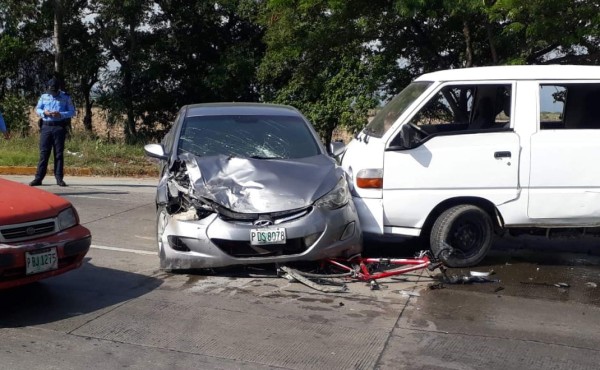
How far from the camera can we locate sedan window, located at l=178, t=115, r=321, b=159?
7852mm

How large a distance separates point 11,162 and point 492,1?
1046 centimetres

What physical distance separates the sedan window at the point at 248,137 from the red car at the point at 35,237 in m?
1.86

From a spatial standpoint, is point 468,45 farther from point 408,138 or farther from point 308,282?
point 308,282

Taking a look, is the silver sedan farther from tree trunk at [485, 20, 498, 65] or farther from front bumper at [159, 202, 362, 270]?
tree trunk at [485, 20, 498, 65]

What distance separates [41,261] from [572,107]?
5147 millimetres

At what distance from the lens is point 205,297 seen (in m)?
6.37

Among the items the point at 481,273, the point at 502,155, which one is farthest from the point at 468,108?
the point at 481,273

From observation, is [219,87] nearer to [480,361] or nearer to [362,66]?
[362,66]

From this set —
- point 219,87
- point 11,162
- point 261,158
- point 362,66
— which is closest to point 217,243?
point 261,158

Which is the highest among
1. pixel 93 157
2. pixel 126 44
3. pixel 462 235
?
pixel 126 44

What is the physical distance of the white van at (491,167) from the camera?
7.27 metres

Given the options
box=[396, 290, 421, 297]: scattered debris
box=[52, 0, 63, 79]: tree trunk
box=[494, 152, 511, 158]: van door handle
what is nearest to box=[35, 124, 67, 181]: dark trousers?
box=[396, 290, 421, 297]: scattered debris

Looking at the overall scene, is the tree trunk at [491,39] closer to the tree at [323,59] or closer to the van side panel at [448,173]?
the tree at [323,59]

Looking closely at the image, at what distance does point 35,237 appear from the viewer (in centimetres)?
580
